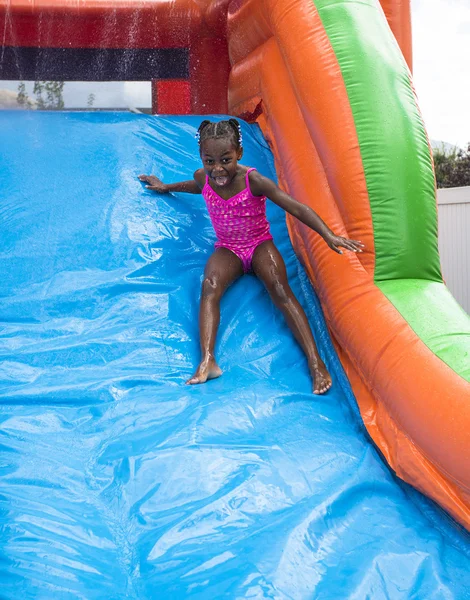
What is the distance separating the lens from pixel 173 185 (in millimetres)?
2867

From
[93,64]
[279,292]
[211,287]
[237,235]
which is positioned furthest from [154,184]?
[93,64]

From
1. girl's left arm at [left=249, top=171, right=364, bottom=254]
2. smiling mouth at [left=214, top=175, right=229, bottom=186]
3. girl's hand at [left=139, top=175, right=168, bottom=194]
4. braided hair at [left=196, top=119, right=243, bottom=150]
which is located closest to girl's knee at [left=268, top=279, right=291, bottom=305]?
girl's left arm at [left=249, top=171, right=364, bottom=254]

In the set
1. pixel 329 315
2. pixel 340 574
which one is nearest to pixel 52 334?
pixel 329 315

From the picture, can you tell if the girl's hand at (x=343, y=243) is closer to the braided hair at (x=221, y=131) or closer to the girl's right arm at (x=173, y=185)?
the braided hair at (x=221, y=131)

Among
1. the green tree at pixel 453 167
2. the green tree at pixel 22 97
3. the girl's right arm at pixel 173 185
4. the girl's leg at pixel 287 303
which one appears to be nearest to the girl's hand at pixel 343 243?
the girl's leg at pixel 287 303

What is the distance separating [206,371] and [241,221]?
0.62 metres

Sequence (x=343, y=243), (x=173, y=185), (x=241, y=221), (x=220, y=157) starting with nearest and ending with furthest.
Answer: (x=343, y=243)
(x=220, y=157)
(x=241, y=221)
(x=173, y=185)

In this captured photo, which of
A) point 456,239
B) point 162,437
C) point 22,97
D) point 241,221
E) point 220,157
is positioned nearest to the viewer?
point 162,437

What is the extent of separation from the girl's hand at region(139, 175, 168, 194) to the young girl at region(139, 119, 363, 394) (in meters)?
0.29

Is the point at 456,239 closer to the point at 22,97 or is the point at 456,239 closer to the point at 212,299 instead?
the point at 22,97

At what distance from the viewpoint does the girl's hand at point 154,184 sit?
291 centimetres

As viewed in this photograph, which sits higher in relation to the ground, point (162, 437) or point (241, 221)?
point (241, 221)

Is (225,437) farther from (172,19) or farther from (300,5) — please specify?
(172,19)

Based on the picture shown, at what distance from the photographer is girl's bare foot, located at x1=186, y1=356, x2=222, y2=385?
2111 millimetres
